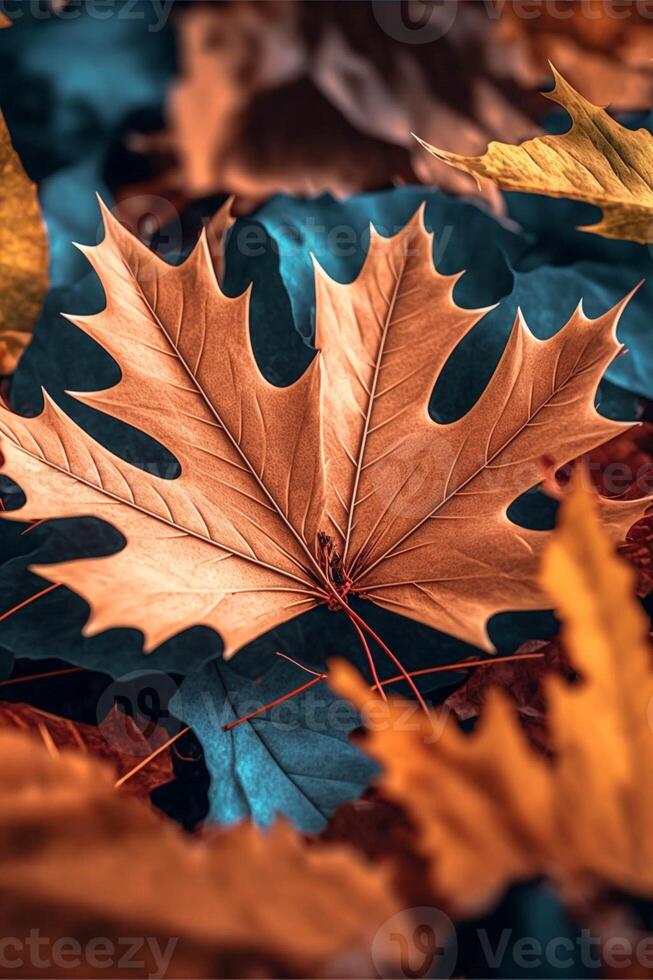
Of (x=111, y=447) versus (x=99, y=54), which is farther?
(x=99, y=54)

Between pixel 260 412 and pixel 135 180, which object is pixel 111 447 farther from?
pixel 135 180

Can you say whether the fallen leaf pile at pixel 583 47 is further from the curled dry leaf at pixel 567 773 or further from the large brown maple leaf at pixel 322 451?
the curled dry leaf at pixel 567 773

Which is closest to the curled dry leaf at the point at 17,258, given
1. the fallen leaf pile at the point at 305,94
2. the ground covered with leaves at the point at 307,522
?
the ground covered with leaves at the point at 307,522

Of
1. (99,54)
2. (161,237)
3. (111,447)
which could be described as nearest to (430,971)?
(111,447)

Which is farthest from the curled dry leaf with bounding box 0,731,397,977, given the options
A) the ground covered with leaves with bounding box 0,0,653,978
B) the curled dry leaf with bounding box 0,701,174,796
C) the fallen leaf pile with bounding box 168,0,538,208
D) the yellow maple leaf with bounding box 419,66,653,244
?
the fallen leaf pile with bounding box 168,0,538,208

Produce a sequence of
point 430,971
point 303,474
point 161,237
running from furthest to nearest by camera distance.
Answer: point 161,237, point 303,474, point 430,971

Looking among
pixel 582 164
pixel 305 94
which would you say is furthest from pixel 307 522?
pixel 305 94
